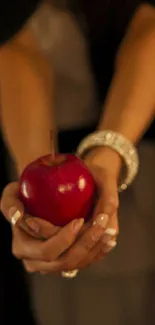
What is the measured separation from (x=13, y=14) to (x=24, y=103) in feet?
0.38

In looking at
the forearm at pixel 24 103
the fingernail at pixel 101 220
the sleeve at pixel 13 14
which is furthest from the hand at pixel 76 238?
the sleeve at pixel 13 14

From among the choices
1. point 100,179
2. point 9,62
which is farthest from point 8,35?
point 100,179

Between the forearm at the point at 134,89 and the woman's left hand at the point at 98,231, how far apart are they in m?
0.07

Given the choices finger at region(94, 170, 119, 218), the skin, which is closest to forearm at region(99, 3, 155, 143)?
the skin

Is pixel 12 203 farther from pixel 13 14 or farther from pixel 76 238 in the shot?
pixel 13 14

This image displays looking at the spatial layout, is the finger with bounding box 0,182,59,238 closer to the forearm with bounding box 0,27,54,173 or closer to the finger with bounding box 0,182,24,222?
the finger with bounding box 0,182,24,222

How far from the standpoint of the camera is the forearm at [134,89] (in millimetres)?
791

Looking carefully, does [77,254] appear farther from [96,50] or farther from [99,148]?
[96,50]

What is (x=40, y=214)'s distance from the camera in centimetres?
66

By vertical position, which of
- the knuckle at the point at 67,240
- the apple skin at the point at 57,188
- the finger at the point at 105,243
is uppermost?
the apple skin at the point at 57,188

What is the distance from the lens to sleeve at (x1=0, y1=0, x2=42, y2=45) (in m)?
0.81

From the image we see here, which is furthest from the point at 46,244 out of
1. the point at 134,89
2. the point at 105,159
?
the point at 134,89

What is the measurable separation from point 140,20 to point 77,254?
354 mm

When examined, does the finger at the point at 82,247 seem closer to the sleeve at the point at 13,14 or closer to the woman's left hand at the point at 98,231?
the woman's left hand at the point at 98,231
